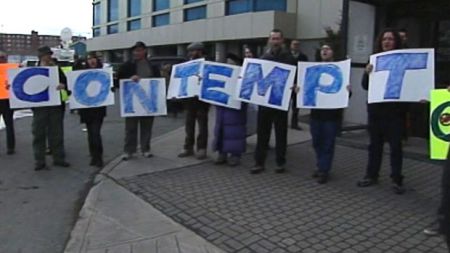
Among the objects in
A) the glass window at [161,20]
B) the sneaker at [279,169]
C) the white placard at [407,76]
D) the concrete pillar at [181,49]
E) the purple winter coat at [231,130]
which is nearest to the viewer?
the white placard at [407,76]

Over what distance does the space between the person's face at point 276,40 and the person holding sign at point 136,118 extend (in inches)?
84.0

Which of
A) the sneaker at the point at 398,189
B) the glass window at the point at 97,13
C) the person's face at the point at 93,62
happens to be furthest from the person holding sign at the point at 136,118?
the glass window at the point at 97,13

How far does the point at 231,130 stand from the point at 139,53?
191 cm

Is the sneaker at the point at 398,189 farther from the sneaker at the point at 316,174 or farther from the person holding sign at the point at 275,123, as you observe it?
the person holding sign at the point at 275,123

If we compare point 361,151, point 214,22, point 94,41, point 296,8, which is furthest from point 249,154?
point 94,41

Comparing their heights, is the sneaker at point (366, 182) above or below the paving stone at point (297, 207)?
above

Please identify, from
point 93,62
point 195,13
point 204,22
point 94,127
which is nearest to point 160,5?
point 195,13

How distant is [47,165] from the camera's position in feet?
25.5

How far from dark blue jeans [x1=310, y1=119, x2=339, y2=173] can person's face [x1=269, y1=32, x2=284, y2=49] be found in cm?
115

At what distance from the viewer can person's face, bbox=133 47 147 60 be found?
304 inches

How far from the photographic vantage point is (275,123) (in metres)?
6.88

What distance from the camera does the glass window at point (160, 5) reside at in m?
32.3

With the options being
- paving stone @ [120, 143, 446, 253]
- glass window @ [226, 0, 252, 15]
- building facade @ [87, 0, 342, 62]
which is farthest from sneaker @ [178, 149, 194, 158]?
glass window @ [226, 0, 252, 15]

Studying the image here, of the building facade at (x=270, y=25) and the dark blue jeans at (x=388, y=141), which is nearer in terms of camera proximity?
the dark blue jeans at (x=388, y=141)
